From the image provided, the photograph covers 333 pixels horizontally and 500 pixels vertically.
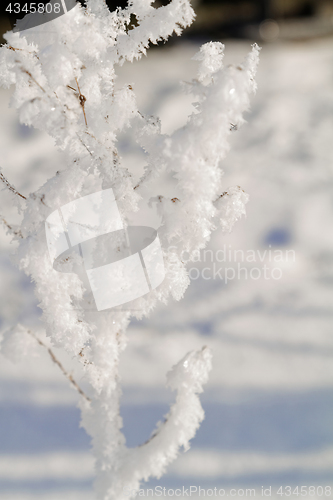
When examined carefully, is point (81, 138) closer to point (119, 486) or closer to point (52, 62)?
point (52, 62)

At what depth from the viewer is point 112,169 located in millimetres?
540

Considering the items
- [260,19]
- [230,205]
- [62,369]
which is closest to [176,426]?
[62,369]

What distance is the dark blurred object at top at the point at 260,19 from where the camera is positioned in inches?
34.3

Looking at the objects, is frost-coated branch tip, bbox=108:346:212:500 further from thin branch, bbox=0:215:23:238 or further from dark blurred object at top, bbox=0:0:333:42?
dark blurred object at top, bbox=0:0:333:42

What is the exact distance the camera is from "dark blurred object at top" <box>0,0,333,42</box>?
2.86 feet

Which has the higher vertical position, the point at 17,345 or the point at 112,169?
the point at 112,169

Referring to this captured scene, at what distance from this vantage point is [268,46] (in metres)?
0.96

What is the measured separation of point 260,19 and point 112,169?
2.34ft

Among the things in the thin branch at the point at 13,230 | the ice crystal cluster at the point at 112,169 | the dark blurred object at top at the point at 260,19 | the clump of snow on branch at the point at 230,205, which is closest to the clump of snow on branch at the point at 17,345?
the ice crystal cluster at the point at 112,169

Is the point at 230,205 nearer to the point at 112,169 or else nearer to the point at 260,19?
the point at 112,169

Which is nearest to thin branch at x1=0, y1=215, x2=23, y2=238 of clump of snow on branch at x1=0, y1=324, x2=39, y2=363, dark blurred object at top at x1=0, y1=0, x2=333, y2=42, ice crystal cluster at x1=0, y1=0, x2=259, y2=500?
ice crystal cluster at x1=0, y1=0, x2=259, y2=500

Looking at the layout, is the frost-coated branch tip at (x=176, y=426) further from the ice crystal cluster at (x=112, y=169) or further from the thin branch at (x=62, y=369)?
the thin branch at (x=62, y=369)

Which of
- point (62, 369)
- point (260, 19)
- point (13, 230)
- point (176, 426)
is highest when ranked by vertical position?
point (260, 19)

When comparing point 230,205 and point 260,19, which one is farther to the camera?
point 260,19
